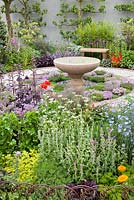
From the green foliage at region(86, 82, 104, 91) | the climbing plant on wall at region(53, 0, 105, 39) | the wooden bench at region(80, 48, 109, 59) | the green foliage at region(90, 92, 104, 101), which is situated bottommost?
the green foliage at region(86, 82, 104, 91)

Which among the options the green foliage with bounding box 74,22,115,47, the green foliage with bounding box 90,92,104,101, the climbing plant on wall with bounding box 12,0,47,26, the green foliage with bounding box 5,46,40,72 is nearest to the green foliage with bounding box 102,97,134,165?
the green foliage with bounding box 90,92,104,101

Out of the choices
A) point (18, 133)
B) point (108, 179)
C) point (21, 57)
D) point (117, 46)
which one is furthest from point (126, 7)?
point (108, 179)

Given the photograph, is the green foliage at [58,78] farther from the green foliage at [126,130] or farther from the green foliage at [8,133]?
the green foliage at [126,130]

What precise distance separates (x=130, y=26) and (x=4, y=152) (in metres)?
6.67

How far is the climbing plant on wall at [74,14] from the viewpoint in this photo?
11.2m

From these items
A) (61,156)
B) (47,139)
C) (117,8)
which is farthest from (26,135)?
(117,8)

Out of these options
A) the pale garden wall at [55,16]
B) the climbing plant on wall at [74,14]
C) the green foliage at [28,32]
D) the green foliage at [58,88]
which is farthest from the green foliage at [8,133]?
the pale garden wall at [55,16]

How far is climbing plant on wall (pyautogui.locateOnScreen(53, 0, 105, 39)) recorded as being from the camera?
11.2 meters

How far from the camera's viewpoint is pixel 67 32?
37.8 feet

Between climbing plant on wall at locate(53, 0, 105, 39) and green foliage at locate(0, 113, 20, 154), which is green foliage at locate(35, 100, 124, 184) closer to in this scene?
green foliage at locate(0, 113, 20, 154)

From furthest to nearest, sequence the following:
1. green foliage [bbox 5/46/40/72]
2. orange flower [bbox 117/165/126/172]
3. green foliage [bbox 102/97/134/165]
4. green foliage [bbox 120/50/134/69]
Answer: green foliage [bbox 5/46/40/72] < green foliage [bbox 120/50/134/69] < green foliage [bbox 102/97/134/165] < orange flower [bbox 117/165/126/172]

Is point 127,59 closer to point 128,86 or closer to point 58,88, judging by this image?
point 128,86

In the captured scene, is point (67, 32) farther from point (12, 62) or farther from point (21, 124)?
point (21, 124)

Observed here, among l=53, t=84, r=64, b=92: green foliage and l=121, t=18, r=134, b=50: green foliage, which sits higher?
l=121, t=18, r=134, b=50: green foliage
